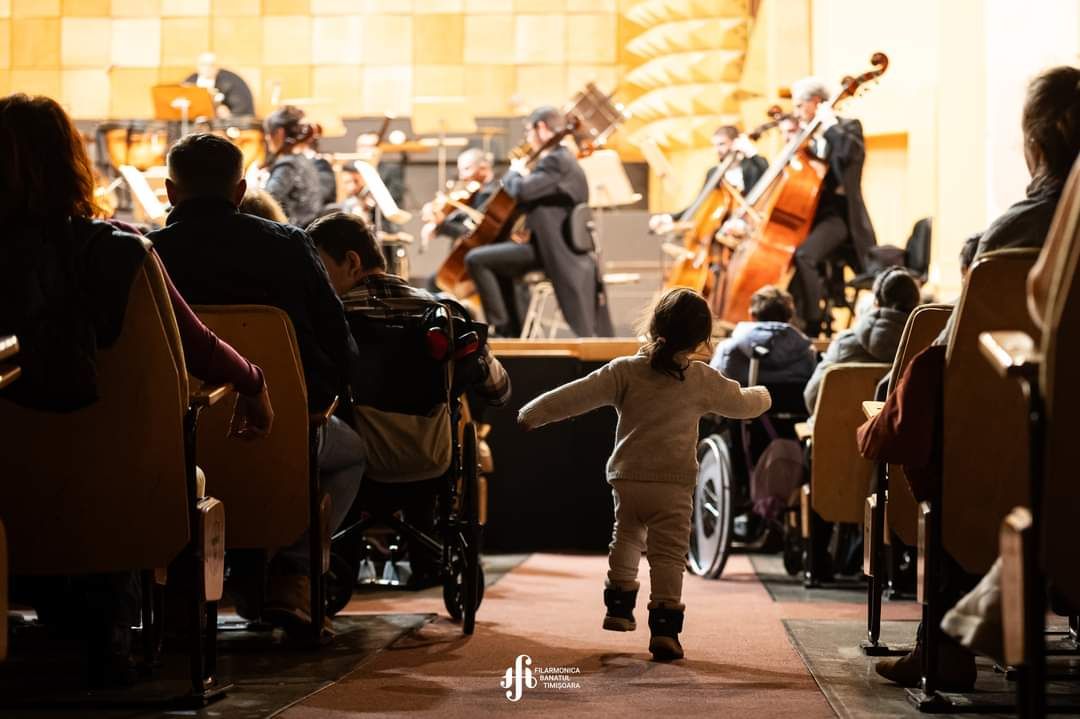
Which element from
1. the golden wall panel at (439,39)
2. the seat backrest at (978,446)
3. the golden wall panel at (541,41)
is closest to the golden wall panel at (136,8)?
the golden wall panel at (439,39)

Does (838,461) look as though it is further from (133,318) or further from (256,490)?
(133,318)

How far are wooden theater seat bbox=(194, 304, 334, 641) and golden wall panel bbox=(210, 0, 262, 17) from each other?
13.1 metres

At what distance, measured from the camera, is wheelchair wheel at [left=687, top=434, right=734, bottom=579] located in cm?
545

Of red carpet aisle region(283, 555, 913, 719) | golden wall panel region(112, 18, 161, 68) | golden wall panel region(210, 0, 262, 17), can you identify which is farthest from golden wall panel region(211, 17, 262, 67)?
red carpet aisle region(283, 555, 913, 719)

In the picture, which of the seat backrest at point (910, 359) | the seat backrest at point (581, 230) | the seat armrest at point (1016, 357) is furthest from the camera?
the seat backrest at point (581, 230)

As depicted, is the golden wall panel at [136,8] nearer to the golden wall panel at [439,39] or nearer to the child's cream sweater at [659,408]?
the golden wall panel at [439,39]

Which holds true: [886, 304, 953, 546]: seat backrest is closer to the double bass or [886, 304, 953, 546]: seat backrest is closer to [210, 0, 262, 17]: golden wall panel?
the double bass

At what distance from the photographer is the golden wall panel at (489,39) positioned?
1568cm

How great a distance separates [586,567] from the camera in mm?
6145

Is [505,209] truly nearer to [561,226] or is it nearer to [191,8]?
[561,226]

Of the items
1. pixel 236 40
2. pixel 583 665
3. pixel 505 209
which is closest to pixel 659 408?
pixel 583 665

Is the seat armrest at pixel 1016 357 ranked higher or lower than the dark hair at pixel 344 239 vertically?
lower

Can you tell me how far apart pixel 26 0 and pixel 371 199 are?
7.25m

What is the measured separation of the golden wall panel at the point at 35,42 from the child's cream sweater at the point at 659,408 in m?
13.5
